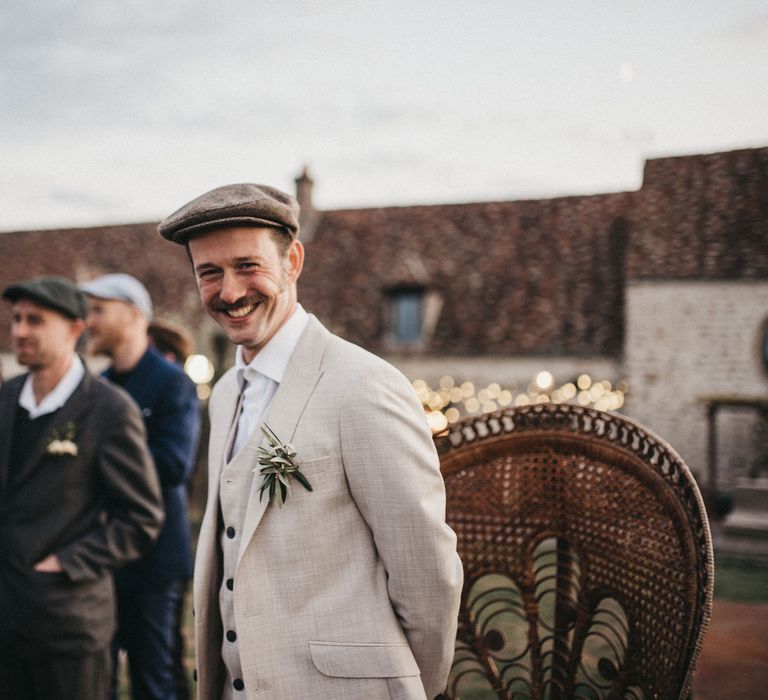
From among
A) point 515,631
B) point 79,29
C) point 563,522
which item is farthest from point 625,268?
point 563,522

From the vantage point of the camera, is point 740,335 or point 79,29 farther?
point 740,335

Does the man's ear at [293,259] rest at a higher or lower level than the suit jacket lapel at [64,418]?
higher

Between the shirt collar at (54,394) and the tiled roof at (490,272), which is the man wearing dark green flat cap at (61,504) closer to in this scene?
the shirt collar at (54,394)

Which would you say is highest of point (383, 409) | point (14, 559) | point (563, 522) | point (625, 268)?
point (625, 268)

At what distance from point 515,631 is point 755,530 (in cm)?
587

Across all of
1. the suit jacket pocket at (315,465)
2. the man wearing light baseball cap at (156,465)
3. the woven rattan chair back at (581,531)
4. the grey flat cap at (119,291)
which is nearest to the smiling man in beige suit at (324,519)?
the suit jacket pocket at (315,465)

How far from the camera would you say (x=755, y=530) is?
1031cm

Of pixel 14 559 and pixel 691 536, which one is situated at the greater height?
pixel 691 536

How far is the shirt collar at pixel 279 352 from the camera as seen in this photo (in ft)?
6.56

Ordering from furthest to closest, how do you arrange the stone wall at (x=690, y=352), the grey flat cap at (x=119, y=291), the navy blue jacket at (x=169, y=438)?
1. the stone wall at (x=690, y=352)
2. the grey flat cap at (x=119, y=291)
3. the navy blue jacket at (x=169, y=438)

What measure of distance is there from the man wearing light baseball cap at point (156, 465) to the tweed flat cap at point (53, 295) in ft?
1.47

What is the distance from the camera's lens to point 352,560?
1823mm

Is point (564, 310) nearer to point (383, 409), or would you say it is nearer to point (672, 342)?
point (672, 342)

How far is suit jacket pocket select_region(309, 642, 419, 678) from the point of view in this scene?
1.75 meters
